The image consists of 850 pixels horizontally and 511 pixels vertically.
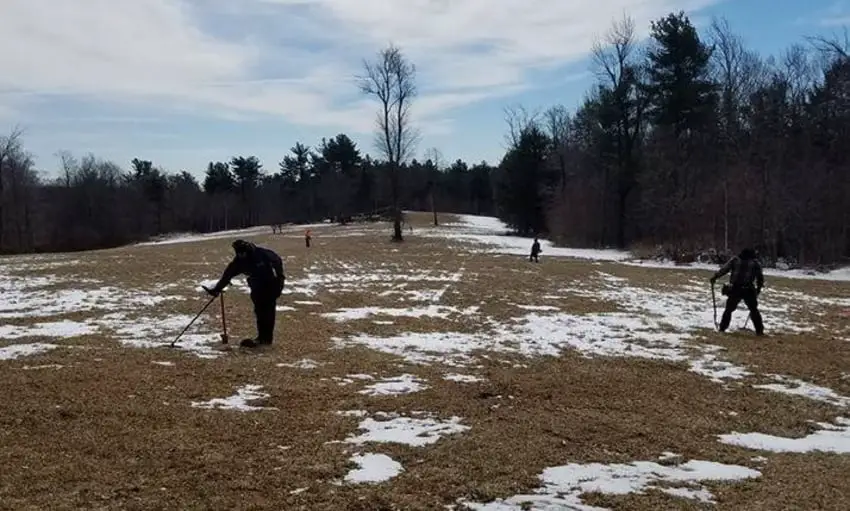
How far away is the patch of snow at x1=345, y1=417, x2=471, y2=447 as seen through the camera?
6895 mm

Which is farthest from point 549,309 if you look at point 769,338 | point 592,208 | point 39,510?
point 592,208

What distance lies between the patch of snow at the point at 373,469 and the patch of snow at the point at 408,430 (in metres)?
0.49

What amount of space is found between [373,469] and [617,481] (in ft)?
6.67

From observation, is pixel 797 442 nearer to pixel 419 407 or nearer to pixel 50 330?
pixel 419 407

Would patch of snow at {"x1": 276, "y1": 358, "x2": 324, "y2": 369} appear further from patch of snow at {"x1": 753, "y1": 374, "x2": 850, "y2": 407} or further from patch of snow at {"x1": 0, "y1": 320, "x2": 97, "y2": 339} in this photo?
patch of snow at {"x1": 753, "y1": 374, "x2": 850, "y2": 407}

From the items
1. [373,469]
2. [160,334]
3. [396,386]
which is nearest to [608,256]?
[160,334]

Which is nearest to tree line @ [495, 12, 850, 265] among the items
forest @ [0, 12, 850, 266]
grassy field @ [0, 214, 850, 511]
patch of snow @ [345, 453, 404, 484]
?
forest @ [0, 12, 850, 266]

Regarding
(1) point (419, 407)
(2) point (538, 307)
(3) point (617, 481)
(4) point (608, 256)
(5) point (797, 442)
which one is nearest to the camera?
(3) point (617, 481)

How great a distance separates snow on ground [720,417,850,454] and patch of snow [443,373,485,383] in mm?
3358

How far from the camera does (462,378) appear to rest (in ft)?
32.4

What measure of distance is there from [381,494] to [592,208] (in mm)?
52236

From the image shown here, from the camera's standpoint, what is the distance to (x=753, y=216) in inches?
1436

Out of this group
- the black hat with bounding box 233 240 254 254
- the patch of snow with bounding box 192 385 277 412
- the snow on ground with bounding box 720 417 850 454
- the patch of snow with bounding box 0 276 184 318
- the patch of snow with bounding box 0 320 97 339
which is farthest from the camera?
the patch of snow with bounding box 0 276 184 318

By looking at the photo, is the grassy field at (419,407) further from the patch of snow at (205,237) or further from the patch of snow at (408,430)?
the patch of snow at (205,237)
